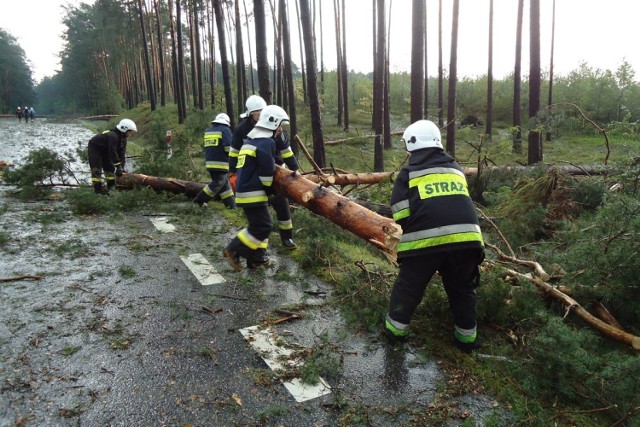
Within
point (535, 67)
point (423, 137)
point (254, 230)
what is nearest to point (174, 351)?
point (254, 230)

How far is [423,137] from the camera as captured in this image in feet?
10.5

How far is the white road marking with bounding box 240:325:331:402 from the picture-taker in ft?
8.84

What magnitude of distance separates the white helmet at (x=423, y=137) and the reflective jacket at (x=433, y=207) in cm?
5

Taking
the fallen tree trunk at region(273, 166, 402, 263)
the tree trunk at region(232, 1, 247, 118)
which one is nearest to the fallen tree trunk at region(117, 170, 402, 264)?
the fallen tree trunk at region(273, 166, 402, 263)

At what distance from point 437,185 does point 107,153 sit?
7693 mm

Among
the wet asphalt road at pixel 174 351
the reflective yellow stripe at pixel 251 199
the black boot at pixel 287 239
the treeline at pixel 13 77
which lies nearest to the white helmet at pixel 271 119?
the reflective yellow stripe at pixel 251 199

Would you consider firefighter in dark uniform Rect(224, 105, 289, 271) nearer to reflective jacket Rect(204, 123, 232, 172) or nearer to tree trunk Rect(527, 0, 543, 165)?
reflective jacket Rect(204, 123, 232, 172)

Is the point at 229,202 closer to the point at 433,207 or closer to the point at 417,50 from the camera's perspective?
the point at 417,50

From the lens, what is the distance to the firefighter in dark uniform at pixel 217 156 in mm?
7371

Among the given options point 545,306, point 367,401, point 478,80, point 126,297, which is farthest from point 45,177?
point 478,80

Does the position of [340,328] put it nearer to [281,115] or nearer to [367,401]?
[367,401]

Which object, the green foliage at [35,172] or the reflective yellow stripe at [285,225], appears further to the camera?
the green foliage at [35,172]

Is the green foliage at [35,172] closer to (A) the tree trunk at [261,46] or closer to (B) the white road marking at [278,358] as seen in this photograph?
(A) the tree trunk at [261,46]

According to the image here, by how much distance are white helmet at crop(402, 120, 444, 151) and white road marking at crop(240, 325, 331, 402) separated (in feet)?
6.30
